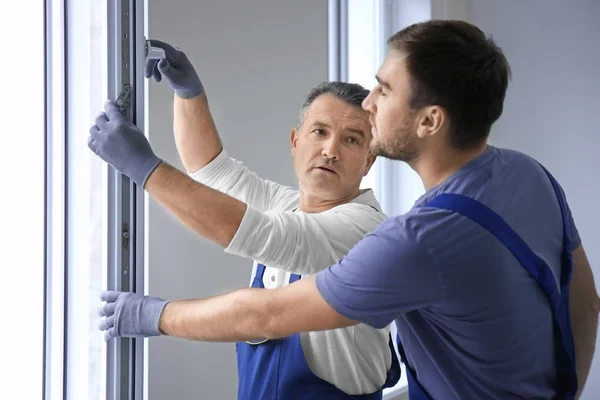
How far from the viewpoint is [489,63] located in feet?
4.08

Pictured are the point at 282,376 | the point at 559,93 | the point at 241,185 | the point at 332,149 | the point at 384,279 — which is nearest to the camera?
the point at 384,279

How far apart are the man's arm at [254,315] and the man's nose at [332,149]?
0.48 meters

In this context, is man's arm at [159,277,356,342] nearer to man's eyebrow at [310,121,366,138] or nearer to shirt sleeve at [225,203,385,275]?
shirt sleeve at [225,203,385,275]

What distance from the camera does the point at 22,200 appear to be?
4.24ft

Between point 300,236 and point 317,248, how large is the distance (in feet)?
0.19

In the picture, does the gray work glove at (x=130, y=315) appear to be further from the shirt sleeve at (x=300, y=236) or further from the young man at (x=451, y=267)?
the shirt sleeve at (x=300, y=236)

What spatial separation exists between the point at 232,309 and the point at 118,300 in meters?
0.22

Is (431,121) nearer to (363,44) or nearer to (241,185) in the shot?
(241,185)

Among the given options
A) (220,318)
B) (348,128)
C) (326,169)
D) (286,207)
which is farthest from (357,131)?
(220,318)

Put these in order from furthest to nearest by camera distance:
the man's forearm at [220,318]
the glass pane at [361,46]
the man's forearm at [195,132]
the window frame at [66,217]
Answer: the glass pane at [361,46] → the man's forearm at [195,132] → the window frame at [66,217] → the man's forearm at [220,318]

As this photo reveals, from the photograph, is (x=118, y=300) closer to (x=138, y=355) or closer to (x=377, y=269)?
(x=138, y=355)

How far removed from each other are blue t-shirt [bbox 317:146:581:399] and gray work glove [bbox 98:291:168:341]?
0.32 m

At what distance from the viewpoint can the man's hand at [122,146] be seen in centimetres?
122

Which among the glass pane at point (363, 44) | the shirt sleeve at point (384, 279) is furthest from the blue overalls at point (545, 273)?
the glass pane at point (363, 44)
